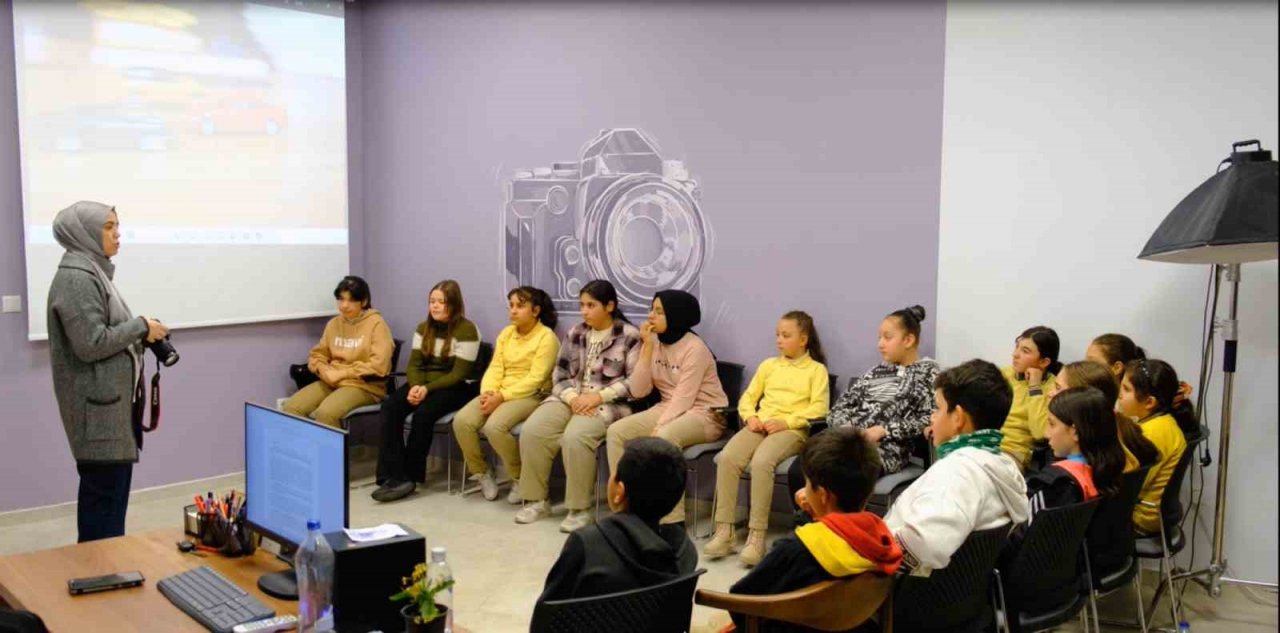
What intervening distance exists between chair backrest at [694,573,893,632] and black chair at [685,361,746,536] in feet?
7.94

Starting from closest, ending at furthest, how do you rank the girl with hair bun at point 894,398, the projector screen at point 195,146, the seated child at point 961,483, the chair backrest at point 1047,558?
the seated child at point 961,483
the chair backrest at point 1047,558
the girl with hair bun at point 894,398
the projector screen at point 195,146

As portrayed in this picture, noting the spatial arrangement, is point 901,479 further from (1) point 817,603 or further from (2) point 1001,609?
(1) point 817,603

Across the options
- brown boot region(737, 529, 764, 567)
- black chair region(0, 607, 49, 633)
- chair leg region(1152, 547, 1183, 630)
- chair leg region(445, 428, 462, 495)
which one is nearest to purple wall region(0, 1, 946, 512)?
chair leg region(445, 428, 462, 495)

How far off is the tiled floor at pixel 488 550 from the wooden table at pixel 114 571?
1210mm

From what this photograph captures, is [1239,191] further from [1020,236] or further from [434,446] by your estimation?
[434,446]

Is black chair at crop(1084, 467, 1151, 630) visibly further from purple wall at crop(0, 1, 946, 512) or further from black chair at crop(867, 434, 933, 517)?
purple wall at crop(0, 1, 946, 512)

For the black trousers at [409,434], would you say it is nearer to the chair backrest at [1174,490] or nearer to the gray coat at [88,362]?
the gray coat at [88,362]

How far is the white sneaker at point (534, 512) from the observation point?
5059 millimetres

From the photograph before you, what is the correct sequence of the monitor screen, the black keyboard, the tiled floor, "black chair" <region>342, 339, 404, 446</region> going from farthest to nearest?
"black chair" <region>342, 339, 404, 446</region> < the tiled floor < the monitor screen < the black keyboard

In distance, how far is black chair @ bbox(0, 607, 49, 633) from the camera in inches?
78.2

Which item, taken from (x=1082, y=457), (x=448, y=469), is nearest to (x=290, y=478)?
(x=1082, y=457)

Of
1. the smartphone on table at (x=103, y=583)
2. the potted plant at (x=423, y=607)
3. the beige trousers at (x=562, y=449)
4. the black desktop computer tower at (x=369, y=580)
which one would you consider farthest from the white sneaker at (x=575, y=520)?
the potted plant at (x=423, y=607)

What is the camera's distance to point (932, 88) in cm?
453

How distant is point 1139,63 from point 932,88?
2.76 ft
